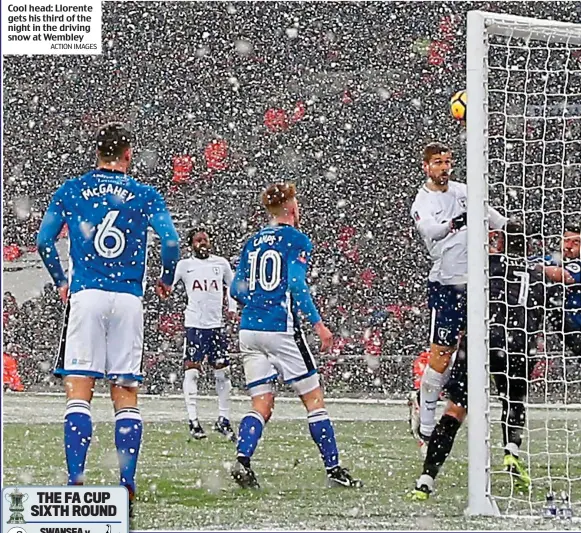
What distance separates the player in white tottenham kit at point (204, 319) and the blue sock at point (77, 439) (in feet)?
10.9

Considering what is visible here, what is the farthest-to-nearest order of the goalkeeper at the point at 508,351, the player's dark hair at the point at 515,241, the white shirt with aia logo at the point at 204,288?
the white shirt with aia logo at the point at 204,288 → the player's dark hair at the point at 515,241 → the goalkeeper at the point at 508,351

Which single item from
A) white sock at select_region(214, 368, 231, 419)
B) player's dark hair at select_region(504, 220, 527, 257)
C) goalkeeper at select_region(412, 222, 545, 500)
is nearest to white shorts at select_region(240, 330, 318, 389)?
goalkeeper at select_region(412, 222, 545, 500)

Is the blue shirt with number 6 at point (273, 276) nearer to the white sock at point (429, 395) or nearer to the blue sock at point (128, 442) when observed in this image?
the white sock at point (429, 395)

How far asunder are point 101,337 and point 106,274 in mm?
276

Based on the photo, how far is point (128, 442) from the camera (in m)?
5.50

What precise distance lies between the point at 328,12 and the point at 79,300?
10.6m

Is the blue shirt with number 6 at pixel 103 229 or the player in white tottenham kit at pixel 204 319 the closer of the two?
the blue shirt with number 6 at pixel 103 229

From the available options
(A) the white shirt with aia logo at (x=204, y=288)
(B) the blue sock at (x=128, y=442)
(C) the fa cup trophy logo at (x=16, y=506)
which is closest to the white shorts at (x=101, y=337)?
(B) the blue sock at (x=128, y=442)

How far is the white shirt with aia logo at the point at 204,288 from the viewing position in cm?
922

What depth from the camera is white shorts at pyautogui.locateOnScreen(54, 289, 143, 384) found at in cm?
547

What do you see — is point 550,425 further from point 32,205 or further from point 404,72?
point 32,205

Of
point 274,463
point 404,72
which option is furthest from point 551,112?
point 274,463

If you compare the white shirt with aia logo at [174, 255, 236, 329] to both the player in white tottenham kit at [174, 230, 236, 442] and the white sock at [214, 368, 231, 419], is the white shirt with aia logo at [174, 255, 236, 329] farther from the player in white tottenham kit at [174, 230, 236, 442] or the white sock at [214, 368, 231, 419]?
the white sock at [214, 368, 231, 419]

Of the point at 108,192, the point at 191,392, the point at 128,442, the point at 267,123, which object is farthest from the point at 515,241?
the point at 267,123
